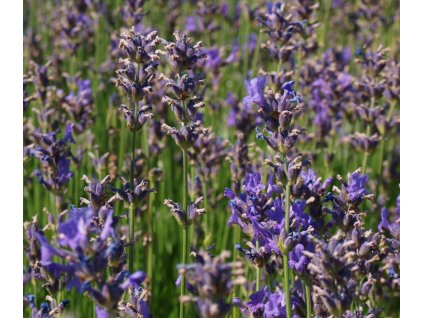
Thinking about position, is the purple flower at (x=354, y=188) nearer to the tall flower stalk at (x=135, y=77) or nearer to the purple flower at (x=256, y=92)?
the purple flower at (x=256, y=92)

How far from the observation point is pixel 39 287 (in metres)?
2.69

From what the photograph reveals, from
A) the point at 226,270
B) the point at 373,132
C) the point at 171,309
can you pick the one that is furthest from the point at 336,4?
the point at 226,270

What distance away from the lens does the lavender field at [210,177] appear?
4.92 ft

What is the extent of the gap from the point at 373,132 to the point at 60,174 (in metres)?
1.47

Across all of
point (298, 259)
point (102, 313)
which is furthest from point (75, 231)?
point (298, 259)

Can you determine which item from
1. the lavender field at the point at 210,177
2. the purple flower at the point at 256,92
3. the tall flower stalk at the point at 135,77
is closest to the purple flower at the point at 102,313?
the lavender field at the point at 210,177

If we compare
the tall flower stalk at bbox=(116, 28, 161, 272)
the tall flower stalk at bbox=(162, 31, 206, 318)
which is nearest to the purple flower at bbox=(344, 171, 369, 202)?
the tall flower stalk at bbox=(162, 31, 206, 318)

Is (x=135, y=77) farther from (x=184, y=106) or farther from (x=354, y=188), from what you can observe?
(x=354, y=188)

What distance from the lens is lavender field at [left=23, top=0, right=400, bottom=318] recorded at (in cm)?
150

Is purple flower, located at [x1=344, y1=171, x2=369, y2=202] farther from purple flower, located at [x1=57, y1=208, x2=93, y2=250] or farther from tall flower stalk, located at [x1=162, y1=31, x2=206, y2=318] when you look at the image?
purple flower, located at [x1=57, y1=208, x2=93, y2=250]

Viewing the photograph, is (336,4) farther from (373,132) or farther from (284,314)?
(284,314)

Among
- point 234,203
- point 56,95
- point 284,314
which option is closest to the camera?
point 284,314

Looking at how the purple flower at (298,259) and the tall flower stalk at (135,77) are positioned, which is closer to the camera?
the purple flower at (298,259)

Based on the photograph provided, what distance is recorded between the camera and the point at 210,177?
3248 millimetres
